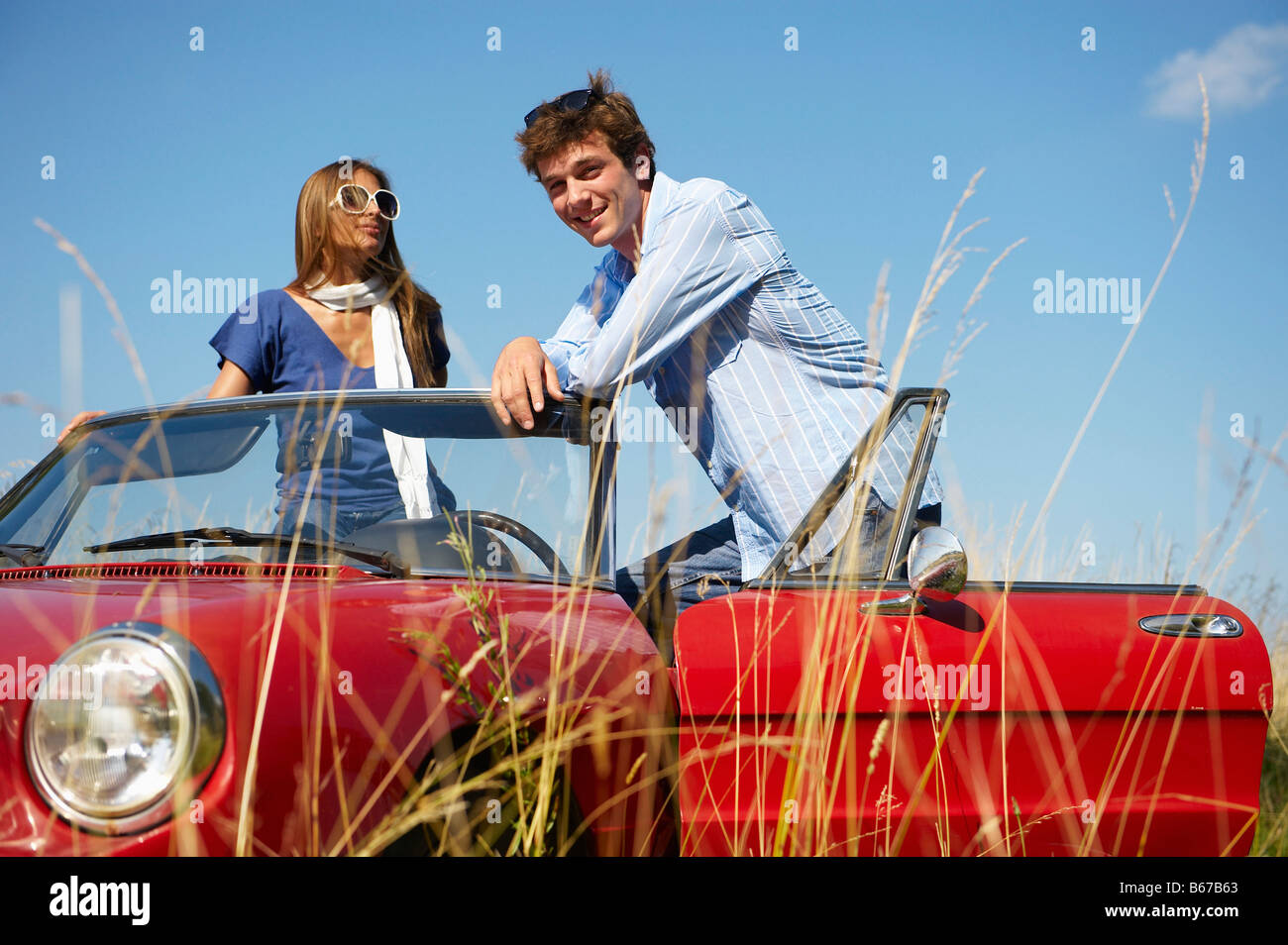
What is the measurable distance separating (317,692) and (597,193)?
1.97 m

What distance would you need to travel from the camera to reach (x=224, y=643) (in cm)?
155

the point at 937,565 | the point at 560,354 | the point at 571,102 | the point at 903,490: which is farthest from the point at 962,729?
the point at 571,102

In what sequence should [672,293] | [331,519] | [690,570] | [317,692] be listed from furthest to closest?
[690,570] → [672,293] → [331,519] → [317,692]

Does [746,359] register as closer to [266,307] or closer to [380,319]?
[380,319]

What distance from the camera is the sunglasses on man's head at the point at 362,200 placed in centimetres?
360

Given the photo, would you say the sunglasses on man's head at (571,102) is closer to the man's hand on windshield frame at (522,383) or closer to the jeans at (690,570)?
the man's hand on windshield frame at (522,383)

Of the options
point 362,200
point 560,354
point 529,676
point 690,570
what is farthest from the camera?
point 362,200

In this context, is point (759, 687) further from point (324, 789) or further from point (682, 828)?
point (324, 789)

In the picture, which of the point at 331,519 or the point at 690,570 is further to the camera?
the point at 690,570

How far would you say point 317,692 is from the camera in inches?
62.7

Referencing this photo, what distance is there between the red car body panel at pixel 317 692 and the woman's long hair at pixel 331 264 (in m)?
1.70

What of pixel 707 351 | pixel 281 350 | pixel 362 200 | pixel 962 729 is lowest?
pixel 962 729

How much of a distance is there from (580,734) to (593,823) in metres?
0.19

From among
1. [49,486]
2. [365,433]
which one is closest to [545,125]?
[365,433]
